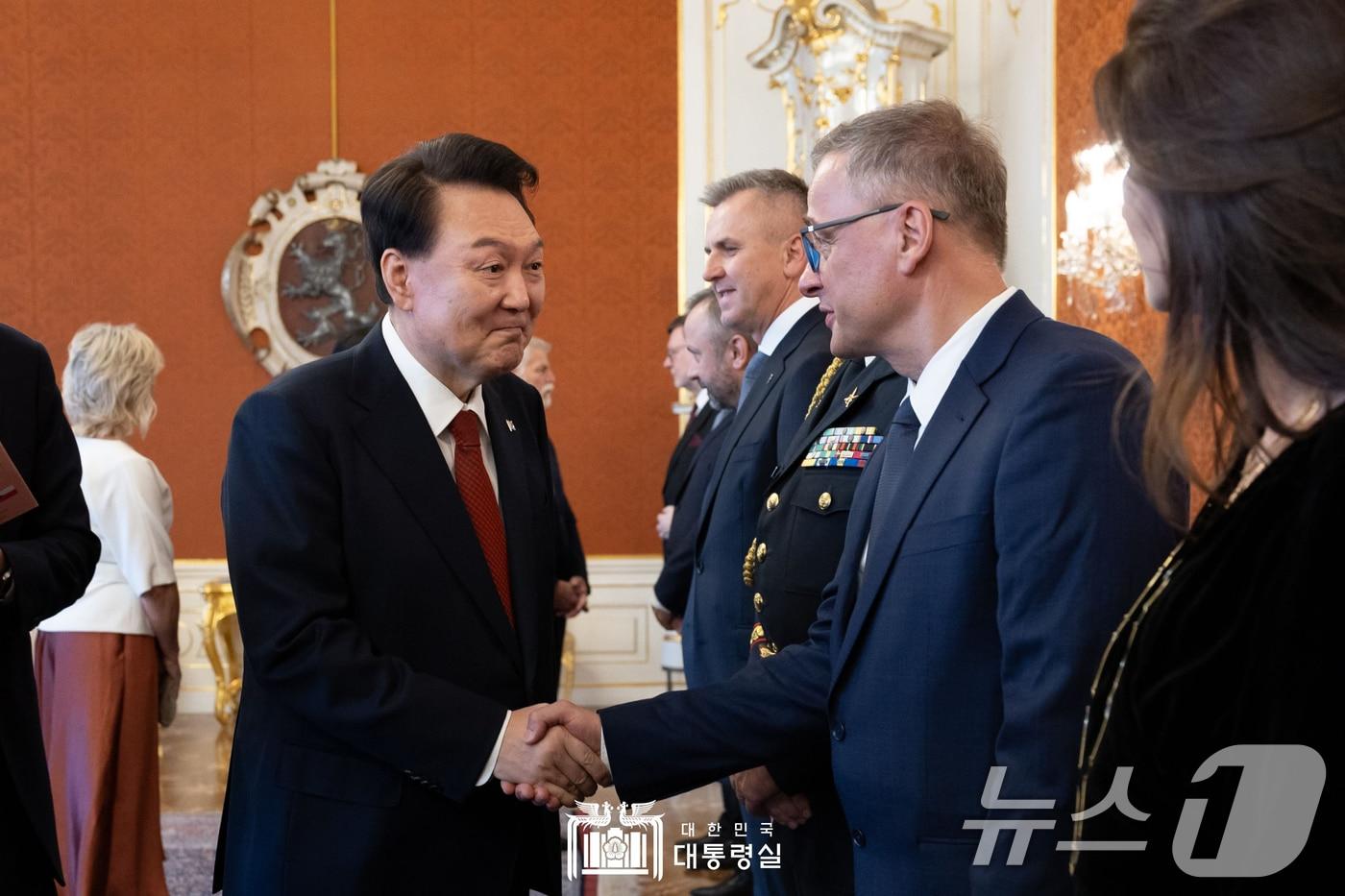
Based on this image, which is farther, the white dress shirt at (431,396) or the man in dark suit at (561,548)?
the man in dark suit at (561,548)

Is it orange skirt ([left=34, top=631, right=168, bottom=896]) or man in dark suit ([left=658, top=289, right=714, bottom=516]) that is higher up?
man in dark suit ([left=658, top=289, right=714, bottom=516])

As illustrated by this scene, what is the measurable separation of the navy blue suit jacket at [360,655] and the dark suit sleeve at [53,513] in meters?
0.42

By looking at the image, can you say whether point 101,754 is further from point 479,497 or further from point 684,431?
point 684,431

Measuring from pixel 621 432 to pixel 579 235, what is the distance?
1.22m

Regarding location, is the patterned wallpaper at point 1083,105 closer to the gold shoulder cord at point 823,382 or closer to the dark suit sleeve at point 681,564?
the dark suit sleeve at point 681,564

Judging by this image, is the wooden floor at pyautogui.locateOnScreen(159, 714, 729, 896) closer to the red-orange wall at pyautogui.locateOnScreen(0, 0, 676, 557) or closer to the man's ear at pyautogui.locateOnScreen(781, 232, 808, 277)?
the red-orange wall at pyautogui.locateOnScreen(0, 0, 676, 557)

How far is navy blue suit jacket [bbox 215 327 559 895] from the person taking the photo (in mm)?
1894

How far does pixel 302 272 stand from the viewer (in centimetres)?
782

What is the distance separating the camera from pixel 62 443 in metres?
2.33

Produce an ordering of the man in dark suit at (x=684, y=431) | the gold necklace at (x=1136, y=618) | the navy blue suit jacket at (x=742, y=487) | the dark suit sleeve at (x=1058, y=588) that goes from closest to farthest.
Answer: the gold necklace at (x=1136, y=618) → the dark suit sleeve at (x=1058, y=588) → the navy blue suit jacket at (x=742, y=487) → the man in dark suit at (x=684, y=431)

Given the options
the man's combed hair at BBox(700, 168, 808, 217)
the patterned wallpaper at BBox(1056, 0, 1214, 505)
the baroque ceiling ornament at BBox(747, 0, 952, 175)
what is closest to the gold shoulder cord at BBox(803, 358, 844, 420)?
the man's combed hair at BBox(700, 168, 808, 217)

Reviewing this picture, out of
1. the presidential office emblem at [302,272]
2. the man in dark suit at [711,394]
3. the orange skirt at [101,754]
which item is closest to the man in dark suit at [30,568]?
the orange skirt at [101,754]

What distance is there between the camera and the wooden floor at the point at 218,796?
4.70 metres

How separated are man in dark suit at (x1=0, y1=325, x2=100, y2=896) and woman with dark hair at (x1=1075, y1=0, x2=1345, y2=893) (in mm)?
1658
